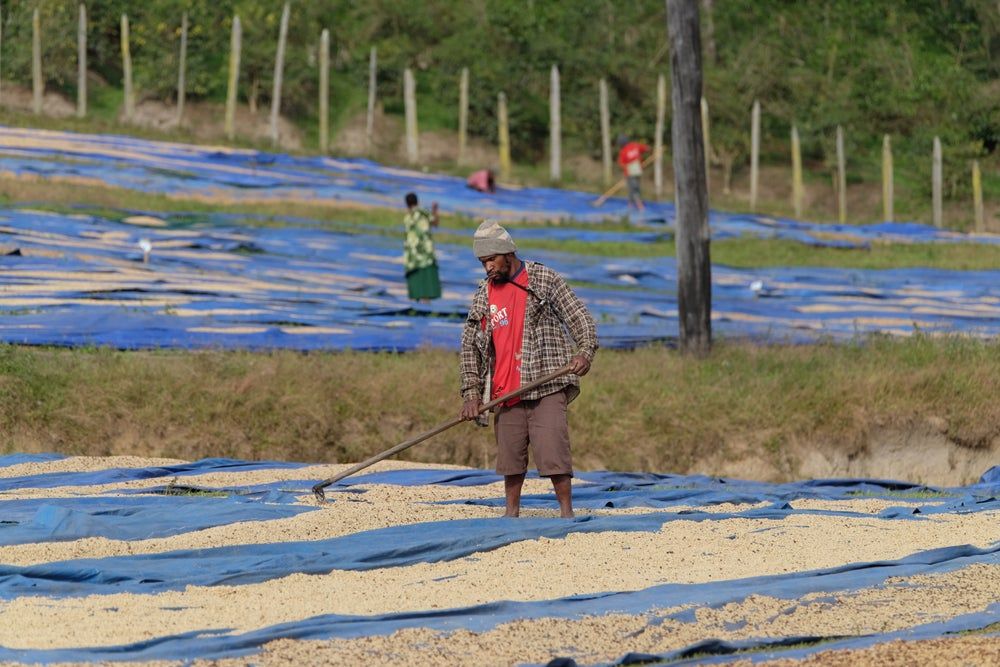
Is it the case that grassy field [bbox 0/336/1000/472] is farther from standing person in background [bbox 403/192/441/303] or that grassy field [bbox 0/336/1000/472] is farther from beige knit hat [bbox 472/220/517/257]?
beige knit hat [bbox 472/220/517/257]

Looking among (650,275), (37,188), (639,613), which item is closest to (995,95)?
(650,275)

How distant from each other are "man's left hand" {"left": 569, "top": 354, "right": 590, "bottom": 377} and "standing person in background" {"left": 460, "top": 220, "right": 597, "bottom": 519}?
90 mm

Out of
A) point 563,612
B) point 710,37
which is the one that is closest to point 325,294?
point 563,612

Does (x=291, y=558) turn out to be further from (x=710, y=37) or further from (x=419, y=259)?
(x=710, y=37)

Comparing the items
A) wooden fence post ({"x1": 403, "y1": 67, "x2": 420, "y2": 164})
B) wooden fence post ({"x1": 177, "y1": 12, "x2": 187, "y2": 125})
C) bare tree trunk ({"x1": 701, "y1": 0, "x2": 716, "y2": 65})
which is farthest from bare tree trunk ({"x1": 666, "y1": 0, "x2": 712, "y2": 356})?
bare tree trunk ({"x1": 701, "y1": 0, "x2": 716, "y2": 65})

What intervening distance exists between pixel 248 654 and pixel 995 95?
35879mm

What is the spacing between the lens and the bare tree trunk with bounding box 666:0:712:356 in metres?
14.7

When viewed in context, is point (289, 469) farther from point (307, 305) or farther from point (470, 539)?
point (307, 305)

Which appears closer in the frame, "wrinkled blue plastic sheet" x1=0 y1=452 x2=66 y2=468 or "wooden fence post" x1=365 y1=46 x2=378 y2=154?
"wrinkled blue plastic sheet" x1=0 y1=452 x2=66 y2=468

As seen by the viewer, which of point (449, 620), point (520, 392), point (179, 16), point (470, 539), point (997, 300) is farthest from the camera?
point (179, 16)

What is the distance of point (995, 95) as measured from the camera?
128ft

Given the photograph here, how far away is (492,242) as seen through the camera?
8.77 metres

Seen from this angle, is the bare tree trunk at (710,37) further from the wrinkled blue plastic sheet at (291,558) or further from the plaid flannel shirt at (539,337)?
the wrinkled blue plastic sheet at (291,558)

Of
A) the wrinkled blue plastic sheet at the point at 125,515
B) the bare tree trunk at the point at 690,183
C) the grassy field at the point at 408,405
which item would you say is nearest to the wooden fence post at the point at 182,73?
the bare tree trunk at the point at 690,183
